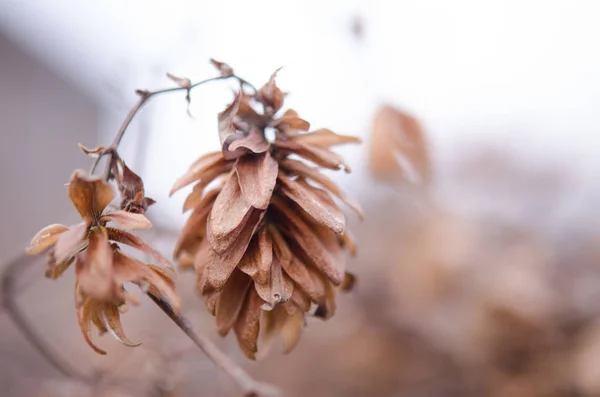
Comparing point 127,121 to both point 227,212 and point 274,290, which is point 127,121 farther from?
point 274,290

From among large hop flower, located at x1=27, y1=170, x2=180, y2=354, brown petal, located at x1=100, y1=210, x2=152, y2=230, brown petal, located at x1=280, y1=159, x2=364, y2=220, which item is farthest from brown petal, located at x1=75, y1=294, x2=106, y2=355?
brown petal, located at x1=280, y1=159, x2=364, y2=220

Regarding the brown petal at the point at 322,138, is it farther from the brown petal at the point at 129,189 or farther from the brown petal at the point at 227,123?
the brown petal at the point at 129,189

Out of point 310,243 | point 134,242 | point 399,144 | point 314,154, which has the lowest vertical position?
point 134,242

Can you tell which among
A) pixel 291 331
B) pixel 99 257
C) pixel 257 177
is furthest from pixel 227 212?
pixel 291 331

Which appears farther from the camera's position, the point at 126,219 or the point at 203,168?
the point at 203,168

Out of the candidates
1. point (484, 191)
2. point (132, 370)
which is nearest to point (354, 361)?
point (132, 370)

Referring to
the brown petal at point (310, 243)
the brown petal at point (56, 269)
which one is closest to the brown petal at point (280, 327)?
the brown petal at point (310, 243)
